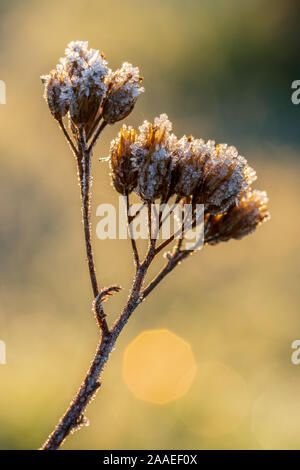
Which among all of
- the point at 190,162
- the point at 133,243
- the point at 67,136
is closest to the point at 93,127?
the point at 67,136

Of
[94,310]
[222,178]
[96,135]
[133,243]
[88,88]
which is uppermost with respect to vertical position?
[88,88]

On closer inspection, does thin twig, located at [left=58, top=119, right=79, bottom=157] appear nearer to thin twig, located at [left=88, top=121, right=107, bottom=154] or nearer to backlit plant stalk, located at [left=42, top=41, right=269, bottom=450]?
Answer: backlit plant stalk, located at [left=42, top=41, right=269, bottom=450]

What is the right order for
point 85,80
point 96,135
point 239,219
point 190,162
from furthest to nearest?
point 239,219, point 96,135, point 190,162, point 85,80

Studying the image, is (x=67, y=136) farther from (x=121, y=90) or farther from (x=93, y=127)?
(x=121, y=90)

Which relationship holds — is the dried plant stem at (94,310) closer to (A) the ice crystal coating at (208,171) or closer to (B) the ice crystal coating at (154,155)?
(B) the ice crystal coating at (154,155)

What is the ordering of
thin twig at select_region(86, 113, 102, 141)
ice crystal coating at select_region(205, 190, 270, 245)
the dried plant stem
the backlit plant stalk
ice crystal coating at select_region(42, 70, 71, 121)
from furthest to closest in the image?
ice crystal coating at select_region(205, 190, 270, 245), thin twig at select_region(86, 113, 102, 141), ice crystal coating at select_region(42, 70, 71, 121), the backlit plant stalk, the dried plant stem

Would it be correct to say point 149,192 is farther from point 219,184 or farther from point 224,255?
point 224,255

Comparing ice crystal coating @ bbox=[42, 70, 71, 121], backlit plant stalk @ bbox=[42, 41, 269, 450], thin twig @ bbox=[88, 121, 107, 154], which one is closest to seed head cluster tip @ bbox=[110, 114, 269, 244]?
backlit plant stalk @ bbox=[42, 41, 269, 450]
